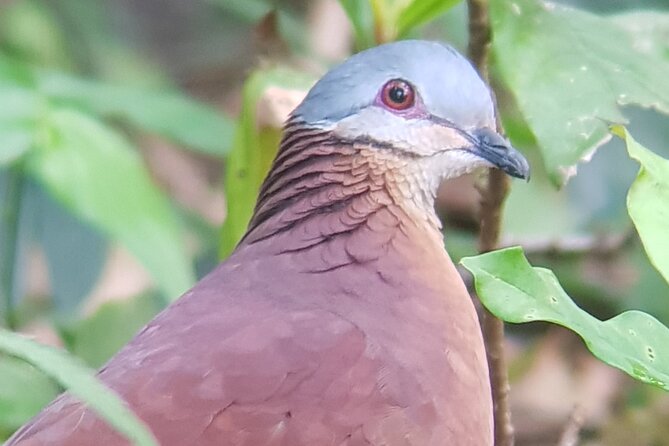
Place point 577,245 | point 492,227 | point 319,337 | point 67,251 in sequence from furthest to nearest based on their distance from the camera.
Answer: point 67,251, point 577,245, point 492,227, point 319,337

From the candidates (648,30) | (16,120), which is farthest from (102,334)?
(648,30)

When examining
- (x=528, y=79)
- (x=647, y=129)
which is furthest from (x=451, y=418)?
(x=647, y=129)

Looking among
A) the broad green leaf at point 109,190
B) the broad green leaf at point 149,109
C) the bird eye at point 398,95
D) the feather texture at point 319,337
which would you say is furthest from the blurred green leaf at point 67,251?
the bird eye at point 398,95

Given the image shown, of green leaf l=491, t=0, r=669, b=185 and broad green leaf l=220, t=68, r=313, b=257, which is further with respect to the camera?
broad green leaf l=220, t=68, r=313, b=257

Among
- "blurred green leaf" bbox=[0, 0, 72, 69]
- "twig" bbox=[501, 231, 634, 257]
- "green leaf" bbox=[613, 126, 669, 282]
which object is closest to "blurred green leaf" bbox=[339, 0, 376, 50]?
"green leaf" bbox=[613, 126, 669, 282]

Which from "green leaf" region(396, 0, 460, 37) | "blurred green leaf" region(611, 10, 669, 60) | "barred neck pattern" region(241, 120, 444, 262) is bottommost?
"barred neck pattern" region(241, 120, 444, 262)

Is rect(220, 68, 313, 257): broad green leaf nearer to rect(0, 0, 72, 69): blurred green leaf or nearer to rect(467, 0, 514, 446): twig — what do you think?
rect(467, 0, 514, 446): twig

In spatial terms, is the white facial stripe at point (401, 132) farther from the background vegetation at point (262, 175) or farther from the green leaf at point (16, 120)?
the green leaf at point (16, 120)

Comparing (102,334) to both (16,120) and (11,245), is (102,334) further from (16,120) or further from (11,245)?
(16,120)
